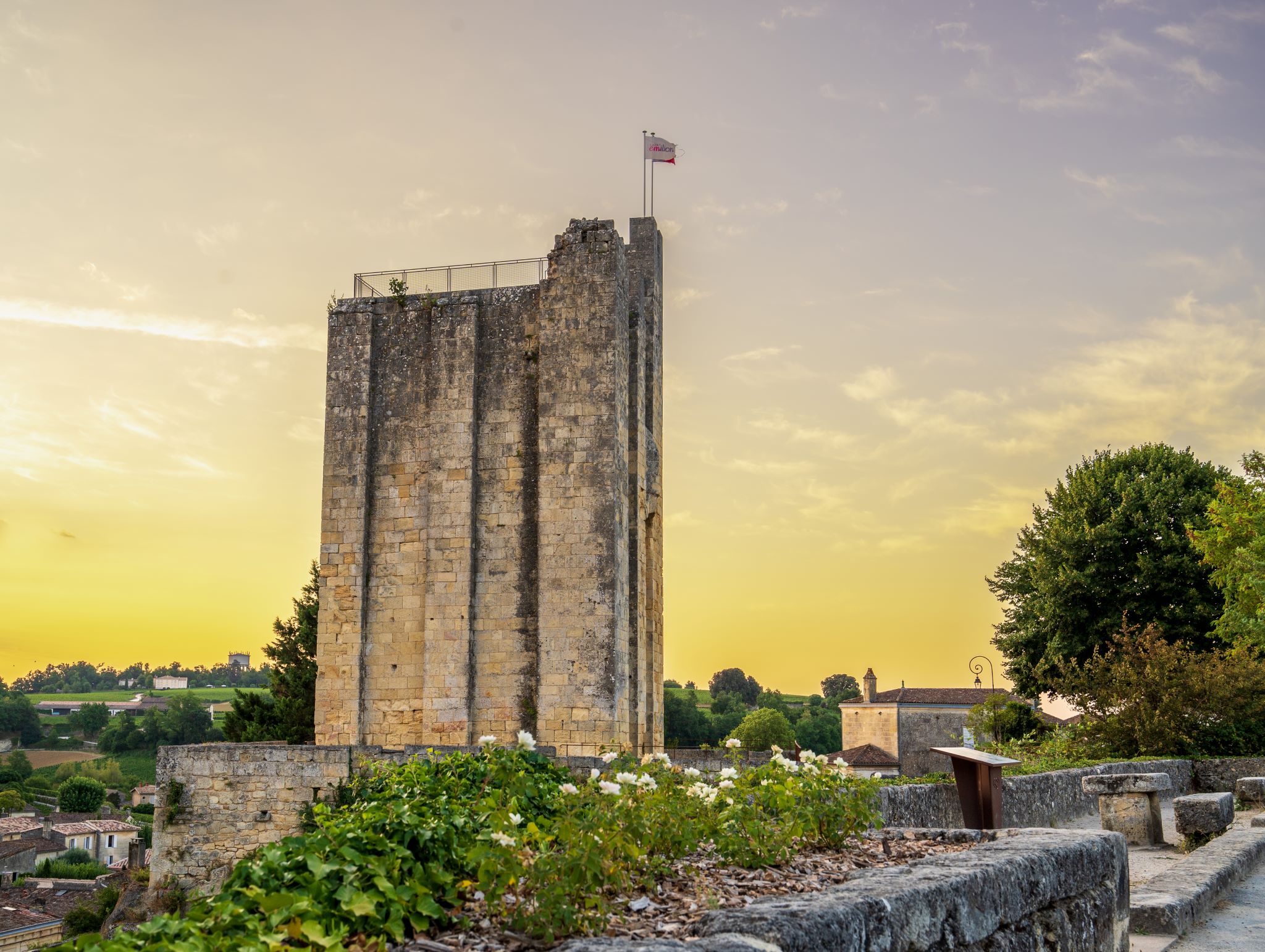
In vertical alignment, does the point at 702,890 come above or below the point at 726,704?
above

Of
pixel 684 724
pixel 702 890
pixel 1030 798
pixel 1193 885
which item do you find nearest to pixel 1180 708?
pixel 1030 798

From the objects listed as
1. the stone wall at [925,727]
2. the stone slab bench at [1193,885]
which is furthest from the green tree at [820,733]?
the stone slab bench at [1193,885]

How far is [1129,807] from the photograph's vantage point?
11875 millimetres

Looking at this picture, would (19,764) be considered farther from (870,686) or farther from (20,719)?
(870,686)

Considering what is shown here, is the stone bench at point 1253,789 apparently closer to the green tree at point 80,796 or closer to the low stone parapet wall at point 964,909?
the low stone parapet wall at point 964,909

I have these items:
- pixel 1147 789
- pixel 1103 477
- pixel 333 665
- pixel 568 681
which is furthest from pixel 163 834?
pixel 1103 477

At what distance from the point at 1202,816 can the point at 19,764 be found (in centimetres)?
10573

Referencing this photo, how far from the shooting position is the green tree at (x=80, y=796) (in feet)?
261

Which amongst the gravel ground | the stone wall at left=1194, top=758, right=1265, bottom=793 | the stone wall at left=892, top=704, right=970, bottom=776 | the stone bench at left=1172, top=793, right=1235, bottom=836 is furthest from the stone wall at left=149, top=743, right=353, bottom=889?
the stone wall at left=892, top=704, right=970, bottom=776

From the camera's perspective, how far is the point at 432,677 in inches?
758

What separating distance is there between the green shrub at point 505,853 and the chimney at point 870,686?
58977 millimetres

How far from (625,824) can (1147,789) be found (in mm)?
9173

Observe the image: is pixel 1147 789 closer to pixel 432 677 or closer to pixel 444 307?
pixel 432 677

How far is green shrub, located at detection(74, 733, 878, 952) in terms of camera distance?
3133 millimetres
